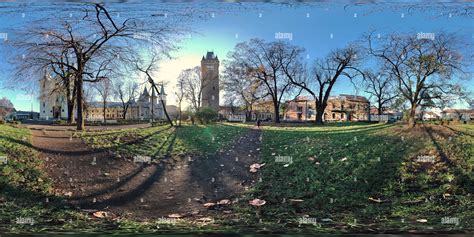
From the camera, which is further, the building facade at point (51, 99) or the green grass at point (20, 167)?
the building facade at point (51, 99)

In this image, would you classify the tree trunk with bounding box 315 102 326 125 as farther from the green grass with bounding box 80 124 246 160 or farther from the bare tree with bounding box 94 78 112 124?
the bare tree with bounding box 94 78 112 124

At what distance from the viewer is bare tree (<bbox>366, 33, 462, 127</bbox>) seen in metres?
4.02

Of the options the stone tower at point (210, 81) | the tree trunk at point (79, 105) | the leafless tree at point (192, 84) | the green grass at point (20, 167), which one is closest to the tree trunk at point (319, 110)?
the stone tower at point (210, 81)

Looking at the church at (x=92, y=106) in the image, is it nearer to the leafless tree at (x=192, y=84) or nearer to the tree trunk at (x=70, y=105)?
the tree trunk at (x=70, y=105)

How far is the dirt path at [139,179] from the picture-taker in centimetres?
385

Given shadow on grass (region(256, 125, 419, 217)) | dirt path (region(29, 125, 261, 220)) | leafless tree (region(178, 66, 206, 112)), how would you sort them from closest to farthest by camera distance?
dirt path (region(29, 125, 261, 220))
shadow on grass (region(256, 125, 419, 217))
leafless tree (region(178, 66, 206, 112))

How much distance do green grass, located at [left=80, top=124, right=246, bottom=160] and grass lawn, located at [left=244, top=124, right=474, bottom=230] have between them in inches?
19.0

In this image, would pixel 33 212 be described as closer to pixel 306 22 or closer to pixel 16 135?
pixel 16 135

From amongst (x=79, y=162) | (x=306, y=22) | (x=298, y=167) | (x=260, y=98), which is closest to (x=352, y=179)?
(x=298, y=167)

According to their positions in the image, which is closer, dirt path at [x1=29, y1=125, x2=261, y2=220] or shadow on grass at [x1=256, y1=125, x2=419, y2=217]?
dirt path at [x1=29, y1=125, x2=261, y2=220]

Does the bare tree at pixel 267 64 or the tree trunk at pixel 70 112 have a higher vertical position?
the bare tree at pixel 267 64

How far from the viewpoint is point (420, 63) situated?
160 inches

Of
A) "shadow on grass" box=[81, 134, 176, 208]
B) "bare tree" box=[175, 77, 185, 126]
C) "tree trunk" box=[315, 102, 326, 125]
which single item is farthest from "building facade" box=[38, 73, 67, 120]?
"tree trunk" box=[315, 102, 326, 125]

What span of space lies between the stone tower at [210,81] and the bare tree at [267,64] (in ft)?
0.66
